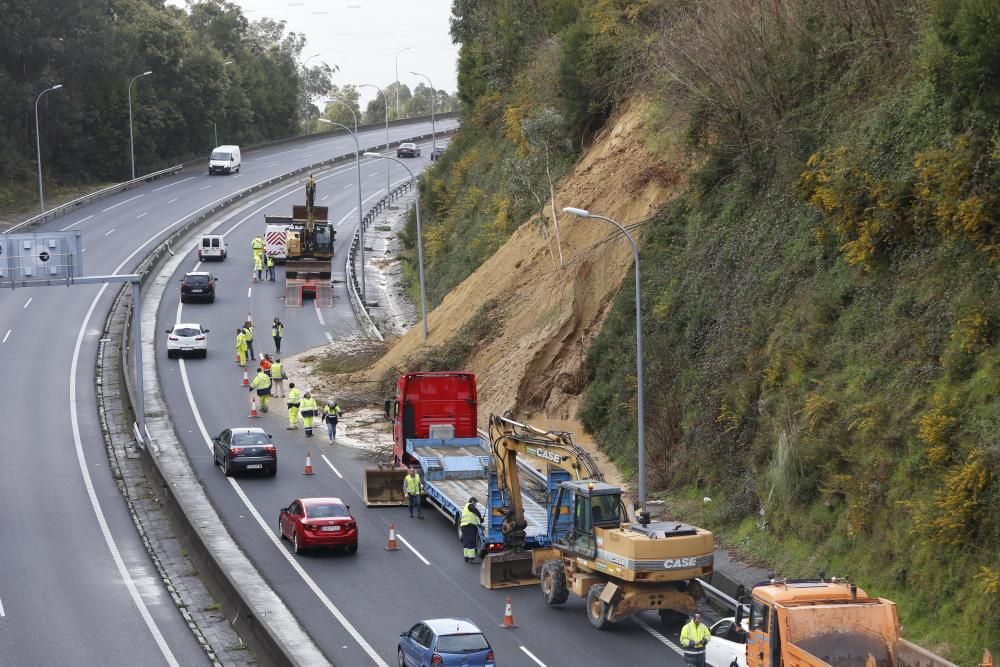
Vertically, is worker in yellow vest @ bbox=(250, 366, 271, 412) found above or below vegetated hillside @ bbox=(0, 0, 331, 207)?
below

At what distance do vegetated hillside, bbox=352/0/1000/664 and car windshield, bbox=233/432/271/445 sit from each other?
25.3 ft

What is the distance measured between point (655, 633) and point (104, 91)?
8618 centimetres

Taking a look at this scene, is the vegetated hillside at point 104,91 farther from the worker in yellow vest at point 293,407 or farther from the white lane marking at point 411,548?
the white lane marking at point 411,548

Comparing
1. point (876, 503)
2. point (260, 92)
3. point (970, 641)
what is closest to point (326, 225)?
point (876, 503)

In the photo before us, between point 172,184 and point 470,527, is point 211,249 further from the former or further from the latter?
point 470,527

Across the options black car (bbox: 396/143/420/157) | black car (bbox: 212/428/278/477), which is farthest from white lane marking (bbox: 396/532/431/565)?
black car (bbox: 396/143/420/157)

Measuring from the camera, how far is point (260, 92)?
400 ft

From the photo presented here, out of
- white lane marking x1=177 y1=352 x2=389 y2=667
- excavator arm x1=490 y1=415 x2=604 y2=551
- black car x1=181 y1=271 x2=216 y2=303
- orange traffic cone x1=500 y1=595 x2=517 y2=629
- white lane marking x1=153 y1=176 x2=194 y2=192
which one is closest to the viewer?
white lane marking x1=177 y1=352 x2=389 y2=667

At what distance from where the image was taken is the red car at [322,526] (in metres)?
29.0

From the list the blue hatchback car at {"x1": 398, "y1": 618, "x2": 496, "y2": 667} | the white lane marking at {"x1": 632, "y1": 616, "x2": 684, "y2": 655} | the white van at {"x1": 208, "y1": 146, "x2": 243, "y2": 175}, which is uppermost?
the white van at {"x1": 208, "y1": 146, "x2": 243, "y2": 175}

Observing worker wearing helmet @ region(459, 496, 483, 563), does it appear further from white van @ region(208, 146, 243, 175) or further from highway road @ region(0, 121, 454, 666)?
white van @ region(208, 146, 243, 175)

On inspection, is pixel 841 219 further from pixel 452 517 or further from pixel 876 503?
pixel 452 517

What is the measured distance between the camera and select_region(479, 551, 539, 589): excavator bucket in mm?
26953

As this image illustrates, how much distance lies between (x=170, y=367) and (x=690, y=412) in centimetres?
2360
